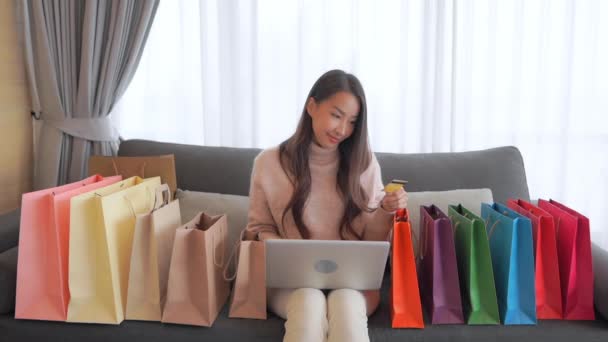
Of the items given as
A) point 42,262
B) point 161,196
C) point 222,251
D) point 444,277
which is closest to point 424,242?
point 444,277

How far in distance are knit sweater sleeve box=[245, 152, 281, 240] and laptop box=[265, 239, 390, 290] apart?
26 centimetres

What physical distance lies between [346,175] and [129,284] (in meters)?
0.77

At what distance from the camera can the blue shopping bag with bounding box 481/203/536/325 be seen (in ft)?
5.21

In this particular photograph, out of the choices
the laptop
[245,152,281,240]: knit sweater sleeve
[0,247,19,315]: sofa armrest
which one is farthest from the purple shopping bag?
[0,247,19,315]: sofa armrest

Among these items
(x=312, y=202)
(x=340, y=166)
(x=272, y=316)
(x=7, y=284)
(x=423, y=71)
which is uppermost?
(x=423, y=71)

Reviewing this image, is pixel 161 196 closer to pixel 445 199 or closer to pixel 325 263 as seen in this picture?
pixel 325 263

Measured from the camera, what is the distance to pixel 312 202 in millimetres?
1875

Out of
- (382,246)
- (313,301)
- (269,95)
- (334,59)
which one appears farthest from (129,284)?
(334,59)

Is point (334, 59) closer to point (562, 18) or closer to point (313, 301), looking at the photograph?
point (562, 18)

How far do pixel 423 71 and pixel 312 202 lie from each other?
1031 millimetres

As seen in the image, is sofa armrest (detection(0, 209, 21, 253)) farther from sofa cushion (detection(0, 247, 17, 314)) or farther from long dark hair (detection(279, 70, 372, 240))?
long dark hair (detection(279, 70, 372, 240))

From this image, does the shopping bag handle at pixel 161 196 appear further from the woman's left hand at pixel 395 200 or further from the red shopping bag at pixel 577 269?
the red shopping bag at pixel 577 269

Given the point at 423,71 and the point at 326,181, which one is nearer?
the point at 326,181

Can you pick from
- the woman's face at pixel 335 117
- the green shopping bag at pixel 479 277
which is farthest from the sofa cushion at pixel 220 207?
the green shopping bag at pixel 479 277
